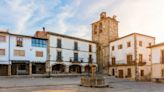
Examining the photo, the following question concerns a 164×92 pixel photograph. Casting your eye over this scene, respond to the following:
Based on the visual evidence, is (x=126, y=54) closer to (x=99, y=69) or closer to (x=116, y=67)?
(x=116, y=67)

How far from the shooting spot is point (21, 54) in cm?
4047

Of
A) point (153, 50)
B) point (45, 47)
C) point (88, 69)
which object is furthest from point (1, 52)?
point (153, 50)

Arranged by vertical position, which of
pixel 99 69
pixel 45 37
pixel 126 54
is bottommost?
pixel 99 69

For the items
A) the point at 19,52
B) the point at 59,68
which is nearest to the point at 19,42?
the point at 19,52

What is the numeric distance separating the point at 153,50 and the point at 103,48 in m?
18.5

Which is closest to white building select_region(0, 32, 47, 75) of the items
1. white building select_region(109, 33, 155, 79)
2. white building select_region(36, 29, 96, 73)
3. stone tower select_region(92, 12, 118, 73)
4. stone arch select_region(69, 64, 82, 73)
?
white building select_region(36, 29, 96, 73)

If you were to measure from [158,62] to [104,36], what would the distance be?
2032 cm

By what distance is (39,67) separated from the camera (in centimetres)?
4453

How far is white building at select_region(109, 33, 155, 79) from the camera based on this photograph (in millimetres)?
42344

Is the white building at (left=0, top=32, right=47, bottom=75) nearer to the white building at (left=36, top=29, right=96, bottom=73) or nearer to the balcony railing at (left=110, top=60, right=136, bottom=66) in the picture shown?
the white building at (left=36, top=29, right=96, bottom=73)

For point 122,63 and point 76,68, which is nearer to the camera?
point 122,63

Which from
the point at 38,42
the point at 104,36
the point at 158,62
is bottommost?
the point at 158,62

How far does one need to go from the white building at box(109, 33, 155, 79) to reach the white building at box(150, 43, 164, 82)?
6277 millimetres

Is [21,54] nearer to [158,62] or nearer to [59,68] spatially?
[59,68]
